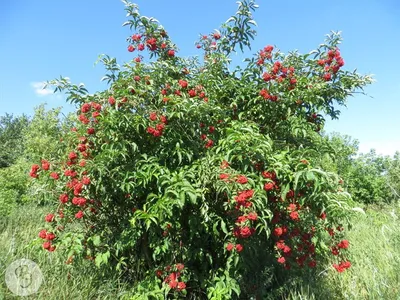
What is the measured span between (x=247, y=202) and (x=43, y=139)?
10720mm

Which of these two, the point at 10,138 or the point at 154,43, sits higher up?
the point at 10,138

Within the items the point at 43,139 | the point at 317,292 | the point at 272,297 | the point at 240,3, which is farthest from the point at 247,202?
the point at 43,139

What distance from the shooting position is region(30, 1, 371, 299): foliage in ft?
8.79

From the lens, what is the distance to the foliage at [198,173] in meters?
2.68

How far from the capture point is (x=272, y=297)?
10.8ft

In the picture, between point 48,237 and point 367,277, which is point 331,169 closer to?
point 367,277

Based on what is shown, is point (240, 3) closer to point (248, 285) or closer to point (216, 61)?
point (216, 61)

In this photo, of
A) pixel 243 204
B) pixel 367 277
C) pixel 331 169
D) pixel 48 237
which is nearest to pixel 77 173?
pixel 48 237

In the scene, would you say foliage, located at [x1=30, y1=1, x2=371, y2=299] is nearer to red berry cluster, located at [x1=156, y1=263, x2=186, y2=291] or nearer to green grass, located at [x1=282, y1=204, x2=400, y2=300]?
red berry cluster, located at [x1=156, y1=263, x2=186, y2=291]

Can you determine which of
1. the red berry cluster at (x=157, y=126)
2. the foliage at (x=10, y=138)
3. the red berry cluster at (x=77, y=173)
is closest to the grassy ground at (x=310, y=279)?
the red berry cluster at (x=77, y=173)

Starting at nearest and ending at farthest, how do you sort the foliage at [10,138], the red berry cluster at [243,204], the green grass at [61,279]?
the red berry cluster at [243,204], the green grass at [61,279], the foliage at [10,138]

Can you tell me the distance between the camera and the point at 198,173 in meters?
2.77

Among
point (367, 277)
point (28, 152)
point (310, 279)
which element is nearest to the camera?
point (367, 277)

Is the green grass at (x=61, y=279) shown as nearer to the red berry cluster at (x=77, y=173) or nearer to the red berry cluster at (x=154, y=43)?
the red berry cluster at (x=77, y=173)
